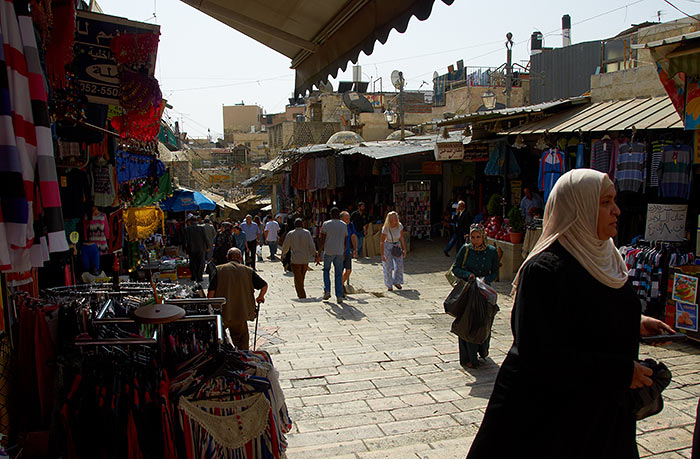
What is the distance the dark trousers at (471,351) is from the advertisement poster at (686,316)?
3.09 metres

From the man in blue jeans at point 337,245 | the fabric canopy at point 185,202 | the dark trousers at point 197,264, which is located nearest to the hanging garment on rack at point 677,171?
the man in blue jeans at point 337,245

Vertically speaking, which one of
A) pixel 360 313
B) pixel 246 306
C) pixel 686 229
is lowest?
pixel 360 313

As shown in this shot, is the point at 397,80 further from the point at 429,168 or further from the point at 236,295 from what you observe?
the point at 236,295

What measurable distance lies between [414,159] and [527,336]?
683 inches

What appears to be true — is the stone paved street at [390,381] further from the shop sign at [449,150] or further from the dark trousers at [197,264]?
the shop sign at [449,150]

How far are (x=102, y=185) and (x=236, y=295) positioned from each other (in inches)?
119

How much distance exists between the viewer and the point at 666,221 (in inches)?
328

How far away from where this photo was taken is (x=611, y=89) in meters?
11.0

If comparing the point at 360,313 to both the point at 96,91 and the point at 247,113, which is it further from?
the point at 247,113

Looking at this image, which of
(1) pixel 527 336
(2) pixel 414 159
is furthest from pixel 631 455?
(2) pixel 414 159

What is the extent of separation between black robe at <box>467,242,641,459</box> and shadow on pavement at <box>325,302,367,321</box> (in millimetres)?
7175

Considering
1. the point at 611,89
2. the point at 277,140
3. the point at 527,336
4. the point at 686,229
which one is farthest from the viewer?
the point at 277,140

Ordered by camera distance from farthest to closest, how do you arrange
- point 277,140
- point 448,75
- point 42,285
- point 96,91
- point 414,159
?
point 277,140 → point 448,75 → point 414,159 → point 42,285 → point 96,91

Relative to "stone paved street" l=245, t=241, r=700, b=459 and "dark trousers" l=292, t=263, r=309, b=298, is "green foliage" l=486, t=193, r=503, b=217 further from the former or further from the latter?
"dark trousers" l=292, t=263, r=309, b=298
